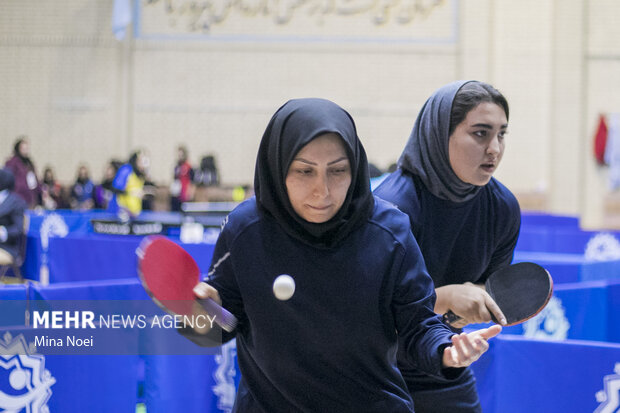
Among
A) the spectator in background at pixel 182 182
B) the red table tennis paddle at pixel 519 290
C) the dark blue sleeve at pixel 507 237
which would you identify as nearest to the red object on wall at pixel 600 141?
the spectator in background at pixel 182 182

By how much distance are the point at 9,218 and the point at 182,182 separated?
802 centimetres

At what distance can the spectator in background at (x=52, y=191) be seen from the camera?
16984 mm

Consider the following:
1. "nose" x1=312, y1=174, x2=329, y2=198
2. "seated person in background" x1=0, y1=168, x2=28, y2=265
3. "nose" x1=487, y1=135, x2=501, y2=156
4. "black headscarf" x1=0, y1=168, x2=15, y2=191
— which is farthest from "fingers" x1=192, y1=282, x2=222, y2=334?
"black headscarf" x1=0, y1=168, x2=15, y2=191

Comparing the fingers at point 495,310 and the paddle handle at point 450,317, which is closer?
the fingers at point 495,310

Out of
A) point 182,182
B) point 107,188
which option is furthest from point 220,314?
point 182,182

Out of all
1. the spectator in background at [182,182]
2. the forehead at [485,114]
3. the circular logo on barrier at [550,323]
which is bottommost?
the circular logo on barrier at [550,323]

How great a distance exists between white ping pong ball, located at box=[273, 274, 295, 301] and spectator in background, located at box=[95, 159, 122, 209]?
13.5 meters

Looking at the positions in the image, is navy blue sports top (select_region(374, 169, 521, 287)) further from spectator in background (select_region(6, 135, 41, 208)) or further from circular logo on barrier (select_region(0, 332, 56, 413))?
spectator in background (select_region(6, 135, 41, 208))

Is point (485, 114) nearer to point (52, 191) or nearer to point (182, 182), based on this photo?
point (182, 182)

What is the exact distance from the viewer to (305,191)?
5.84ft

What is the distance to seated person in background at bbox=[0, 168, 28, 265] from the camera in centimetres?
815

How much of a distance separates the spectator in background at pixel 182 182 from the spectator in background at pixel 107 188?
4.05 ft

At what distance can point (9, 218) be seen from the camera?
8406mm

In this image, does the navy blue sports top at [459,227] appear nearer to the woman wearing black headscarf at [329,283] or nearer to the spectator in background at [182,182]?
the woman wearing black headscarf at [329,283]
